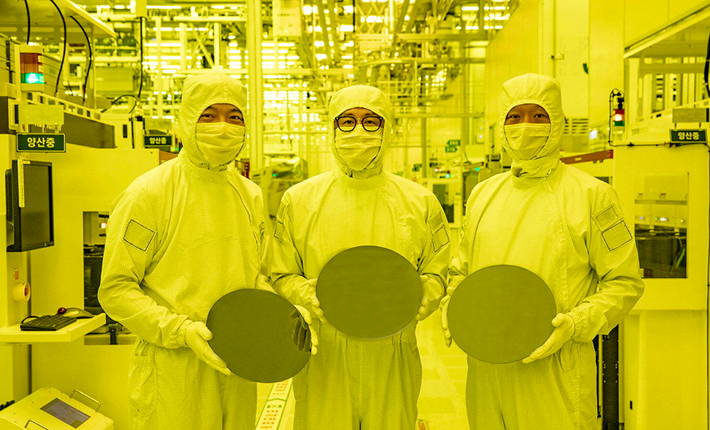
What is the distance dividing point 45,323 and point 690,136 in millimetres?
3042

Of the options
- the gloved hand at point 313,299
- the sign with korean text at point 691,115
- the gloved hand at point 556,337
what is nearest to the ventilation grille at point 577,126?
the sign with korean text at point 691,115

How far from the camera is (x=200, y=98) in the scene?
68.9 inches

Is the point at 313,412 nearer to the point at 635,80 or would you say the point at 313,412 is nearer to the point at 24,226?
the point at 24,226

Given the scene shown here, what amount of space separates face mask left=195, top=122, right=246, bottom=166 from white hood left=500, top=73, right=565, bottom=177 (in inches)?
34.2

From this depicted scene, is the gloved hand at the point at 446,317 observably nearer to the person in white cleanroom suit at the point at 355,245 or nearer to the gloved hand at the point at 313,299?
the person in white cleanroom suit at the point at 355,245

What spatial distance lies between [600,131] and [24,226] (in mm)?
3570

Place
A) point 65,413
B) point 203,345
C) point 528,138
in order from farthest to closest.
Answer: point 65,413, point 528,138, point 203,345

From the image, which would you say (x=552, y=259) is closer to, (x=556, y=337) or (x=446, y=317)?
(x=556, y=337)

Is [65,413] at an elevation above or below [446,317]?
below

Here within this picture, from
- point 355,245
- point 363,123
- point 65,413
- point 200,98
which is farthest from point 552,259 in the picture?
point 65,413

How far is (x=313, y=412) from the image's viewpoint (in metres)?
1.82

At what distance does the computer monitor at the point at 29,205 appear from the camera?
2312 mm

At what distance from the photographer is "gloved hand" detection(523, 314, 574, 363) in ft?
5.38

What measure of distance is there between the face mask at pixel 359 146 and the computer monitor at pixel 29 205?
4.39 feet
